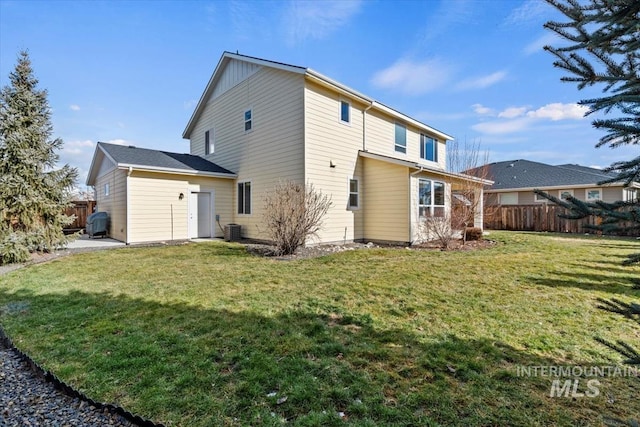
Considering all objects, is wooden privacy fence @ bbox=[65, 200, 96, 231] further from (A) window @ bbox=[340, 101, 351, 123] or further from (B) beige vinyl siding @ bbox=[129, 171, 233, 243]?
(A) window @ bbox=[340, 101, 351, 123]

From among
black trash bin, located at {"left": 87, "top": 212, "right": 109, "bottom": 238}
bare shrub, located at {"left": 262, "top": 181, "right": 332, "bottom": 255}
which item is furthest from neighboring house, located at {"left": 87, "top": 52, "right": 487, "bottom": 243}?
bare shrub, located at {"left": 262, "top": 181, "right": 332, "bottom": 255}

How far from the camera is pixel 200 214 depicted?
46.3 feet

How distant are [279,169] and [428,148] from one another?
988cm

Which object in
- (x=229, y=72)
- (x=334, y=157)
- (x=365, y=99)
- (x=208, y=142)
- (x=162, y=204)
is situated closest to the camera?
(x=334, y=157)

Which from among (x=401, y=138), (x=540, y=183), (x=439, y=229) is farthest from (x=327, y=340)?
(x=540, y=183)

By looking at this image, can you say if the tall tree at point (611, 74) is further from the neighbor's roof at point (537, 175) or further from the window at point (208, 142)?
the neighbor's roof at point (537, 175)

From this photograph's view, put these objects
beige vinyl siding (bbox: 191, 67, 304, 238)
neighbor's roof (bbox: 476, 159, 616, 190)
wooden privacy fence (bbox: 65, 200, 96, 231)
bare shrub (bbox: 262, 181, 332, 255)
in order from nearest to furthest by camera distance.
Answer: bare shrub (bbox: 262, 181, 332, 255) < beige vinyl siding (bbox: 191, 67, 304, 238) < wooden privacy fence (bbox: 65, 200, 96, 231) < neighbor's roof (bbox: 476, 159, 616, 190)

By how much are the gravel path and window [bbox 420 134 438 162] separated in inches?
669

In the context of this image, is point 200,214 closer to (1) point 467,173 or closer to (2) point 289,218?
(2) point 289,218

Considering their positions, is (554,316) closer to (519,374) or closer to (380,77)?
(519,374)

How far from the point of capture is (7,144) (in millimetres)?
9180

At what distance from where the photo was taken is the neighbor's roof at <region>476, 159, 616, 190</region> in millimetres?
19828

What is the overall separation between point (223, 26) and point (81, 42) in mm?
4788

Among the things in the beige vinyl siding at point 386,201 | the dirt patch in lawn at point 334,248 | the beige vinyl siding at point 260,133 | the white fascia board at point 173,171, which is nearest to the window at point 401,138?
the beige vinyl siding at point 386,201
